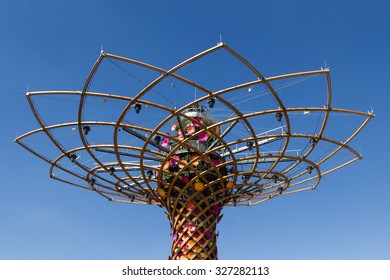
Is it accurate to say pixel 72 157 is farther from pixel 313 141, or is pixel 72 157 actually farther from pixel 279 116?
pixel 313 141

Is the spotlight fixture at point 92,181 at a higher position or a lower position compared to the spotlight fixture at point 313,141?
higher

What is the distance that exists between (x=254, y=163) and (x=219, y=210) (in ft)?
18.7

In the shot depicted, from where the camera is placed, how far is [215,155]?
27859mm

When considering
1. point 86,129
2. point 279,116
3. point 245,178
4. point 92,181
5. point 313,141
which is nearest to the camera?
point 279,116

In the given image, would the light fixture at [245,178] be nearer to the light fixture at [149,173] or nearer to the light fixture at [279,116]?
the light fixture at [149,173]

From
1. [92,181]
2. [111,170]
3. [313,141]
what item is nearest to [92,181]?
[92,181]

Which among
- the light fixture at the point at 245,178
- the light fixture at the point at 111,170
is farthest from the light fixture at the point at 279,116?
the light fixture at the point at 111,170

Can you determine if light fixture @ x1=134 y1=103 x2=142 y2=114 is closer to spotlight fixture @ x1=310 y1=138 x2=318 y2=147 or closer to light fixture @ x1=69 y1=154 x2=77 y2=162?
light fixture @ x1=69 y1=154 x2=77 y2=162

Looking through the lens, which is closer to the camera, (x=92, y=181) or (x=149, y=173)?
(x=149, y=173)

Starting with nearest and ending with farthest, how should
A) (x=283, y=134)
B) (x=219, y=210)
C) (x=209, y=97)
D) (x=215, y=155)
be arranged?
1. (x=209, y=97)
2. (x=283, y=134)
3. (x=215, y=155)
4. (x=219, y=210)

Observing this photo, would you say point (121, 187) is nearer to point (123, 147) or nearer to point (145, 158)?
point (145, 158)

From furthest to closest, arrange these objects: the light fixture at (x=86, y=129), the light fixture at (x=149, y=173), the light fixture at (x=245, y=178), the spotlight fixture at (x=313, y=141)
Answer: the light fixture at (x=245, y=178), the light fixture at (x=149, y=173), the spotlight fixture at (x=313, y=141), the light fixture at (x=86, y=129)

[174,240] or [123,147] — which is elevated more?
[123,147]
